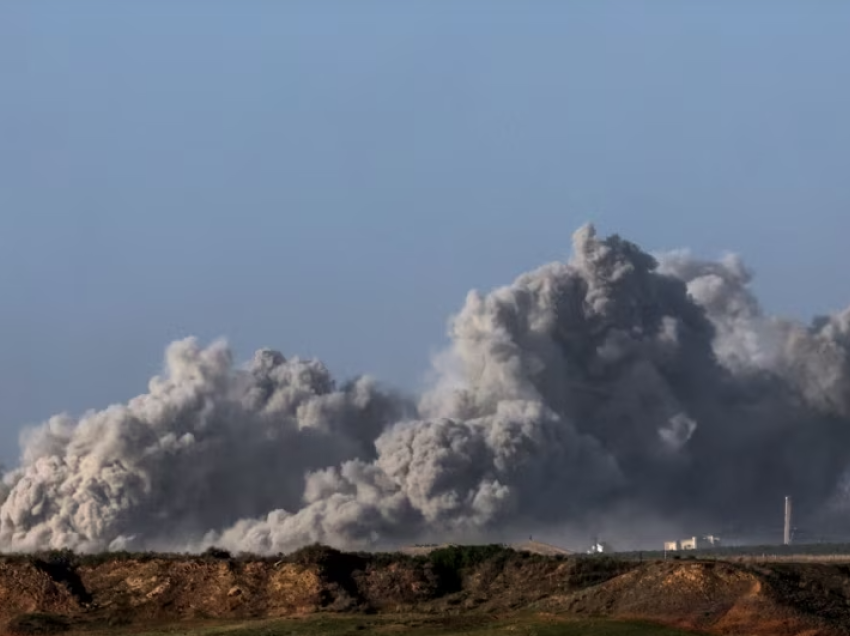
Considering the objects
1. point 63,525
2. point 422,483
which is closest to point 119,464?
point 63,525

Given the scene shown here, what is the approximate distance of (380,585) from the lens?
342 feet

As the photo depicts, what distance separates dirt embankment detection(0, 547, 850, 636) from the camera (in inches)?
3676

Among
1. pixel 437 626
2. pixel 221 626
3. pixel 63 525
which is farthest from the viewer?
pixel 63 525

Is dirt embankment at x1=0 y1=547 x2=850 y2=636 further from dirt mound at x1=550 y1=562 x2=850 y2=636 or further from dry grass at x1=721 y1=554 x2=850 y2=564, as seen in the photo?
dry grass at x1=721 y1=554 x2=850 y2=564

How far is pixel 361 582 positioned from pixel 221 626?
380 inches

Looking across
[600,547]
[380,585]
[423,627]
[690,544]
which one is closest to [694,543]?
[690,544]

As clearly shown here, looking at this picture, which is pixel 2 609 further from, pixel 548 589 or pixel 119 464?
pixel 119 464

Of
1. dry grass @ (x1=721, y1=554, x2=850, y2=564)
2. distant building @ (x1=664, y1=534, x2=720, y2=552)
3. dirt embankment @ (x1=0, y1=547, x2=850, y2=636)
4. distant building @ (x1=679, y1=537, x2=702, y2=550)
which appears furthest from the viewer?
distant building @ (x1=664, y1=534, x2=720, y2=552)

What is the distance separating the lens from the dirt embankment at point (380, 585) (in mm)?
93375

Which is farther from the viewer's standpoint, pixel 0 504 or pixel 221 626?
pixel 0 504

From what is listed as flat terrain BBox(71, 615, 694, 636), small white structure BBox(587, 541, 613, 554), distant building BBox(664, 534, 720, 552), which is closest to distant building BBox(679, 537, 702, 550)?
distant building BBox(664, 534, 720, 552)

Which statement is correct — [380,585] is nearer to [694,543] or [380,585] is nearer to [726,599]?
[726,599]

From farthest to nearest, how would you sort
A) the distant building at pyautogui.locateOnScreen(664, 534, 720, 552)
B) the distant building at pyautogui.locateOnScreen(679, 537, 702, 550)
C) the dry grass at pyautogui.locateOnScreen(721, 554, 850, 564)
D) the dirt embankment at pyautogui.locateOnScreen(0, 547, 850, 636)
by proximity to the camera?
the distant building at pyautogui.locateOnScreen(664, 534, 720, 552), the distant building at pyautogui.locateOnScreen(679, 537, 702, 550), the dry grass at pyautogui.locateOnScreen(721, 554, 850, 564), the dirt embankment at pyautogui.locateOnScreen(0, 547, 850, 636)

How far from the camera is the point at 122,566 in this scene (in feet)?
354
